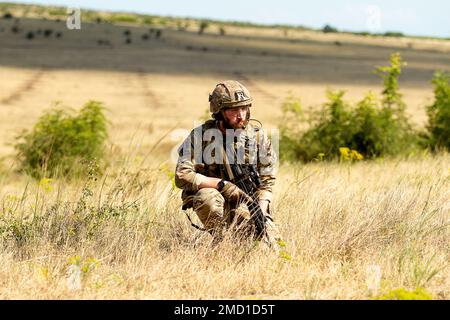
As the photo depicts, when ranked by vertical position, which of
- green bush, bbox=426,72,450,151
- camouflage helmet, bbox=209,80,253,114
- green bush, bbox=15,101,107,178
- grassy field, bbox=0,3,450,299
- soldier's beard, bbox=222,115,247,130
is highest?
camouflage helmet, bbox=209,80,253,114

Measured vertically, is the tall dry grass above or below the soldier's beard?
below

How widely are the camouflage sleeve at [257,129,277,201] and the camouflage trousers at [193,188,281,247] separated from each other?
0.51 ft

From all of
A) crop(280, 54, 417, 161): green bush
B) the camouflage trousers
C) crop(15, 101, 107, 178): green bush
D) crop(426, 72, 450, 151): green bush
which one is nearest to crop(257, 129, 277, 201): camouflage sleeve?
the camouflage trousers

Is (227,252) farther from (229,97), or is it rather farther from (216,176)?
(229,97)

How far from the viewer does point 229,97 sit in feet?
18.0

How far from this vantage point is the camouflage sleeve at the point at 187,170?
5.52 meters

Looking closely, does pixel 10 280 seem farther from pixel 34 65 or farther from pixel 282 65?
pixel 282 65

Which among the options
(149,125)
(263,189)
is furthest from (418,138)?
(263,189)

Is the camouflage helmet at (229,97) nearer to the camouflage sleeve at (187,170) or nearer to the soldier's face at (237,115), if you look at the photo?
the soldier's face at (237,115)

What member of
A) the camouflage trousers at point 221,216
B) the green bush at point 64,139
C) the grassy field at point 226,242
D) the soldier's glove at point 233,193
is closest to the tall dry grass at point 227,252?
the grassy field at point 226,242

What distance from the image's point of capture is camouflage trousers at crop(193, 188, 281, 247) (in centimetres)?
553

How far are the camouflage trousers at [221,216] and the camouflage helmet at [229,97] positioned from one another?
579 mm

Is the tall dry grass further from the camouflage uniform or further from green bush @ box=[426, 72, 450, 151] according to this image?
green bush @ box=[426, 72, 450, 151]
